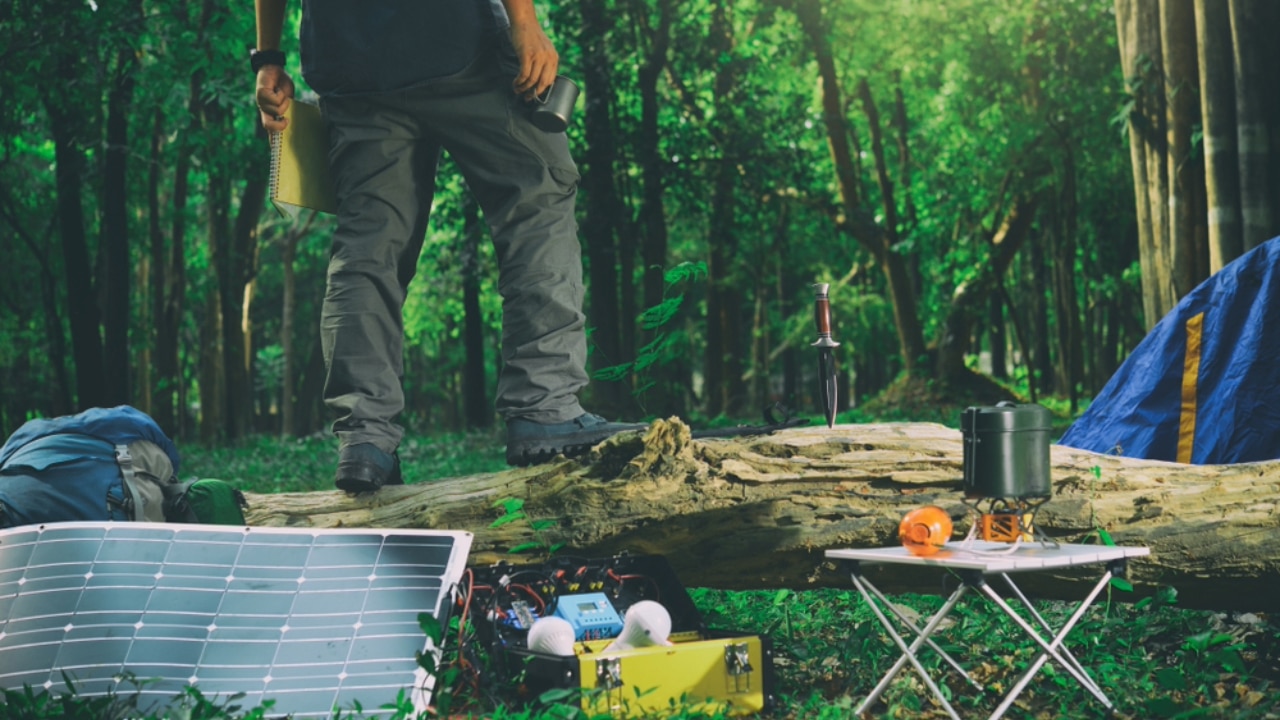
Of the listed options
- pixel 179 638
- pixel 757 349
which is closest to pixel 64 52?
pixel 179 638

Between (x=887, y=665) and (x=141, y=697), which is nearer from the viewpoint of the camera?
(x=141, y=697)

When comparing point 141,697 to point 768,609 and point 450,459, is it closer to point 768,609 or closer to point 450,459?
point 768,609

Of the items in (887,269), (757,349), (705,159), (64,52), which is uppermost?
(64,52)

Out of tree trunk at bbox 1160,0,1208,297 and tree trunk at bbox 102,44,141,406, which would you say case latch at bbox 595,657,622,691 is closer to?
tree trunk at bbox 1160,0,1208,297

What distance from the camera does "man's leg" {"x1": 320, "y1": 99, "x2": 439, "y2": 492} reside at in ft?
14.4

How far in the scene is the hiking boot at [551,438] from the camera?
4.48 m

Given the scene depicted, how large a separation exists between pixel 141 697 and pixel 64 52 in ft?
26.5

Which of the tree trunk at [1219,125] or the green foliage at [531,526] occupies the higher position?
the tree trunk at [1219,125]

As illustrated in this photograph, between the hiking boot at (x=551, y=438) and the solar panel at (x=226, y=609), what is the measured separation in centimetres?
71

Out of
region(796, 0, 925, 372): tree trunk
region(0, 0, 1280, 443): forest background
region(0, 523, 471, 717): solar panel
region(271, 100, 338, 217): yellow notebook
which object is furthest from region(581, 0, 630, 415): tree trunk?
region(0, 523, 471, 717): solar panel

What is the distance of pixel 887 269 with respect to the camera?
20.0 metres

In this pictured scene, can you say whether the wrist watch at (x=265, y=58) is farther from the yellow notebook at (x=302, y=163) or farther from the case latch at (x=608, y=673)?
the case latch at (x=608, y=673)

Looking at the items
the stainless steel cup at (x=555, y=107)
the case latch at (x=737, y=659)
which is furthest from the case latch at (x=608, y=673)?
the stainless steel cup at (x=555, y=107)

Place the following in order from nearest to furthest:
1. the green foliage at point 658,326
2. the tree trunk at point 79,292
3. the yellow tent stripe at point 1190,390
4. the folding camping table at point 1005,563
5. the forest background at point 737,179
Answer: the folding camping table at point 1005,563 → the green foliage at point 658,326 → the yellow tent stripe at point 1190,390 → the forest background at point 737,179 → the tree trunk at point 79,292
